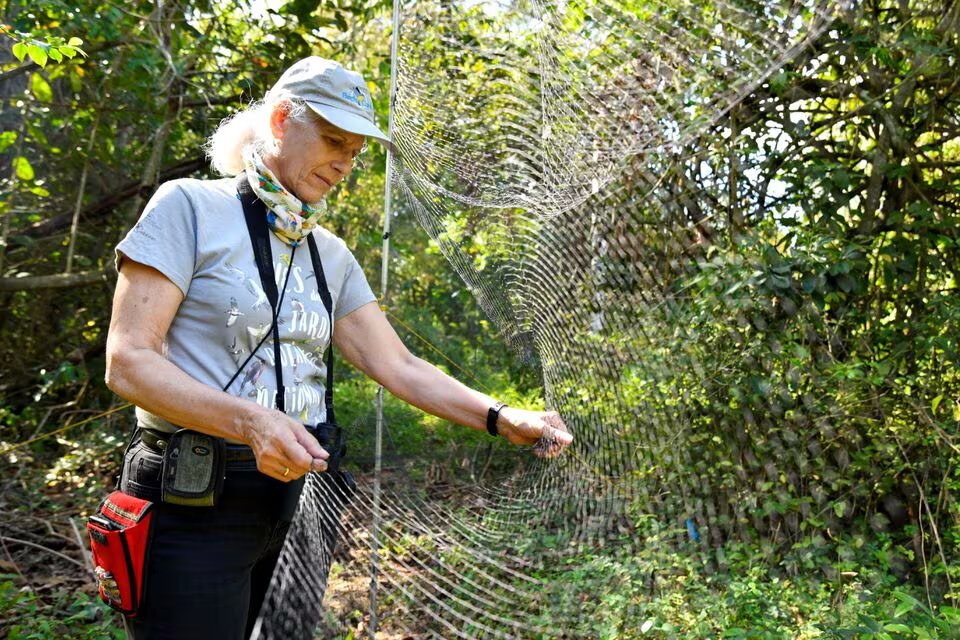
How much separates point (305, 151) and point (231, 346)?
0.36m

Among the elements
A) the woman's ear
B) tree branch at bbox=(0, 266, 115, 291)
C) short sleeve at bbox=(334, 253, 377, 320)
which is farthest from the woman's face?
tree branch at bbox=(0, 266, 115, 291)

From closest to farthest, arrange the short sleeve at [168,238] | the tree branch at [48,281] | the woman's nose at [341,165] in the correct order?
the short sleeve at [168,238] < the woman's nose at [341,165] < the tree branch at [48,281]

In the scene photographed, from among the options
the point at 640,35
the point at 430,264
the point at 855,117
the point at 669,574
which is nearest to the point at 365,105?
the point at 640,35

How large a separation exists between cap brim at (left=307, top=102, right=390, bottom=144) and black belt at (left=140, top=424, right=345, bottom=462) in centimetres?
50

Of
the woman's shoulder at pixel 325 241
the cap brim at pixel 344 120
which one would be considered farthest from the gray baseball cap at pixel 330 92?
the woman's shoulder at pixel 325 241

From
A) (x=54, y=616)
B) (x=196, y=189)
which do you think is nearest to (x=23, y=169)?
(x=54, y=616)

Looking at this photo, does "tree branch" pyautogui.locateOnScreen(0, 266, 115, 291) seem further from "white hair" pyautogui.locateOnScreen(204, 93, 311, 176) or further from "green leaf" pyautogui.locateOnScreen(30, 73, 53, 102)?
"white hair" pyautogui.locateOnScreen(204, 93, 311, 176)

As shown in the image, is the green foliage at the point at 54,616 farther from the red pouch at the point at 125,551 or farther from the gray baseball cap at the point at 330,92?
the gray baseball cap at the point at 330,92

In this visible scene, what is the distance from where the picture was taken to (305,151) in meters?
1.39

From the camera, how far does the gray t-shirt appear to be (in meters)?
1.24

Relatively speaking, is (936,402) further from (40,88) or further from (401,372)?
(40,88)

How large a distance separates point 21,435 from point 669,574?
363cm

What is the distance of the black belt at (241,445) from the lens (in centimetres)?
131

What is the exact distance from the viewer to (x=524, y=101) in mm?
2344
